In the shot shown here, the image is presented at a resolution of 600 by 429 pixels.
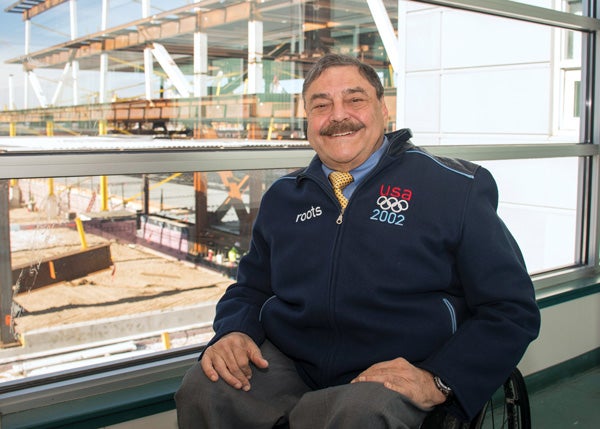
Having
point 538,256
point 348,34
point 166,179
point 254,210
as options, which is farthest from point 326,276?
point 538,256

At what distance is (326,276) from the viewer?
1376 mm

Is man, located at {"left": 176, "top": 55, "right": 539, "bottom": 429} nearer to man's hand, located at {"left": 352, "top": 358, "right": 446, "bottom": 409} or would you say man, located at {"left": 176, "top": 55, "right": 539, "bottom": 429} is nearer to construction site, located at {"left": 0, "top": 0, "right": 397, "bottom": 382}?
man's hand, located at {"left": 352, "top": 358, "right": 446, "bottom": 409}

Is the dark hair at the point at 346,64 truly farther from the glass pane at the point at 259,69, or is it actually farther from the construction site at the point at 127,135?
the glass pane at the point at 259,69

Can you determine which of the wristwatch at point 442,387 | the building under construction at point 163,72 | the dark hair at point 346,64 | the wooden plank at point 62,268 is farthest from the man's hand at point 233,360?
the wooden plank at point 62,268

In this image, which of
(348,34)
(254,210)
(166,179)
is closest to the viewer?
(166,179)

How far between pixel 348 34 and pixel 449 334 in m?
2.73

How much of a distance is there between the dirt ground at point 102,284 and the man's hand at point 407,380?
47.6 inches

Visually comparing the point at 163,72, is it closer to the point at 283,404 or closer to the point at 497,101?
the point at 283,404

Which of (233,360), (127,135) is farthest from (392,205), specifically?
(127,135)

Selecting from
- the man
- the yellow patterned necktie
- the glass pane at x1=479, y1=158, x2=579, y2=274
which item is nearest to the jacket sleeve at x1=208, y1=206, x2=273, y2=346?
the man

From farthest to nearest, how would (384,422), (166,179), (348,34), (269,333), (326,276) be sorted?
(348,34) < (166,179) < (269,333) < (326,276) < (384,422)

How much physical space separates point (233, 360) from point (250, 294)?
231 millimetres

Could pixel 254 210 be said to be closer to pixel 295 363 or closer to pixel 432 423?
pixel 295 363

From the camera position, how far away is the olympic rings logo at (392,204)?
4.49ft
